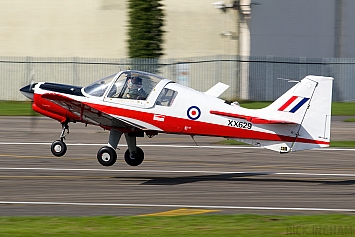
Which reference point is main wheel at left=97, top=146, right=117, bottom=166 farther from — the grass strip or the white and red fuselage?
the grass strip

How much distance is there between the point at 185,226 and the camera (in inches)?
464

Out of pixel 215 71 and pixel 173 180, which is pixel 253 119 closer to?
pixel 173 180

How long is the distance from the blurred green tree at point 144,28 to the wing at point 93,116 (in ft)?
69.2

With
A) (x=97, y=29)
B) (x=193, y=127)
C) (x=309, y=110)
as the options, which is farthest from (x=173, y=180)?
(x=97, y=29)

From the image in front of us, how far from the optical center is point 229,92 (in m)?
39.9

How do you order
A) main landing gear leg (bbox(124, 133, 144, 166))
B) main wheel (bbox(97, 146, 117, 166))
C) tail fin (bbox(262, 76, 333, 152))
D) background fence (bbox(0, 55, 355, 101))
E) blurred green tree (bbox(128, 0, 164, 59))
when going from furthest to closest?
background fence (bbox(0, 55, 355, 101)) → blurred green tree (bbox(128, 0, 164, 59)) → main landing gear leg (bbox(124, 133, 144, 166)) → main wheel (bbox(97, 146, 117, 166)) → tail fin (bbox(262, 76, 333, 152))

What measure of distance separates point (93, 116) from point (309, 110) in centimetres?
515

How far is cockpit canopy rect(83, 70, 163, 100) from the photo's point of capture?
17.0 metres

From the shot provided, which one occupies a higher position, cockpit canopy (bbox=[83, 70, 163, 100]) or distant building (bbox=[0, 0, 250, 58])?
distant building (bbox=[0, 0, 250, 58])

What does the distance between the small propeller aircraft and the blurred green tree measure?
20603mm

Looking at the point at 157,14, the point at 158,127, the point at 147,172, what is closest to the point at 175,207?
the point at 158,127

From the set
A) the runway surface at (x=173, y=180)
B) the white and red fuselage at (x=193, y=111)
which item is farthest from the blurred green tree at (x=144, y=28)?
the white and red fuselage at (x=193, y=111)


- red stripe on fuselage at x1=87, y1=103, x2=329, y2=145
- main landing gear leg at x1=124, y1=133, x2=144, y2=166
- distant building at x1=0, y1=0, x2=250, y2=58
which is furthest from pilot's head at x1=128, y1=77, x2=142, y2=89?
distant building at x1=0, y1=0, x2=250, y2=58

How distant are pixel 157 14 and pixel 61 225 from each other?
2780 centimetres
